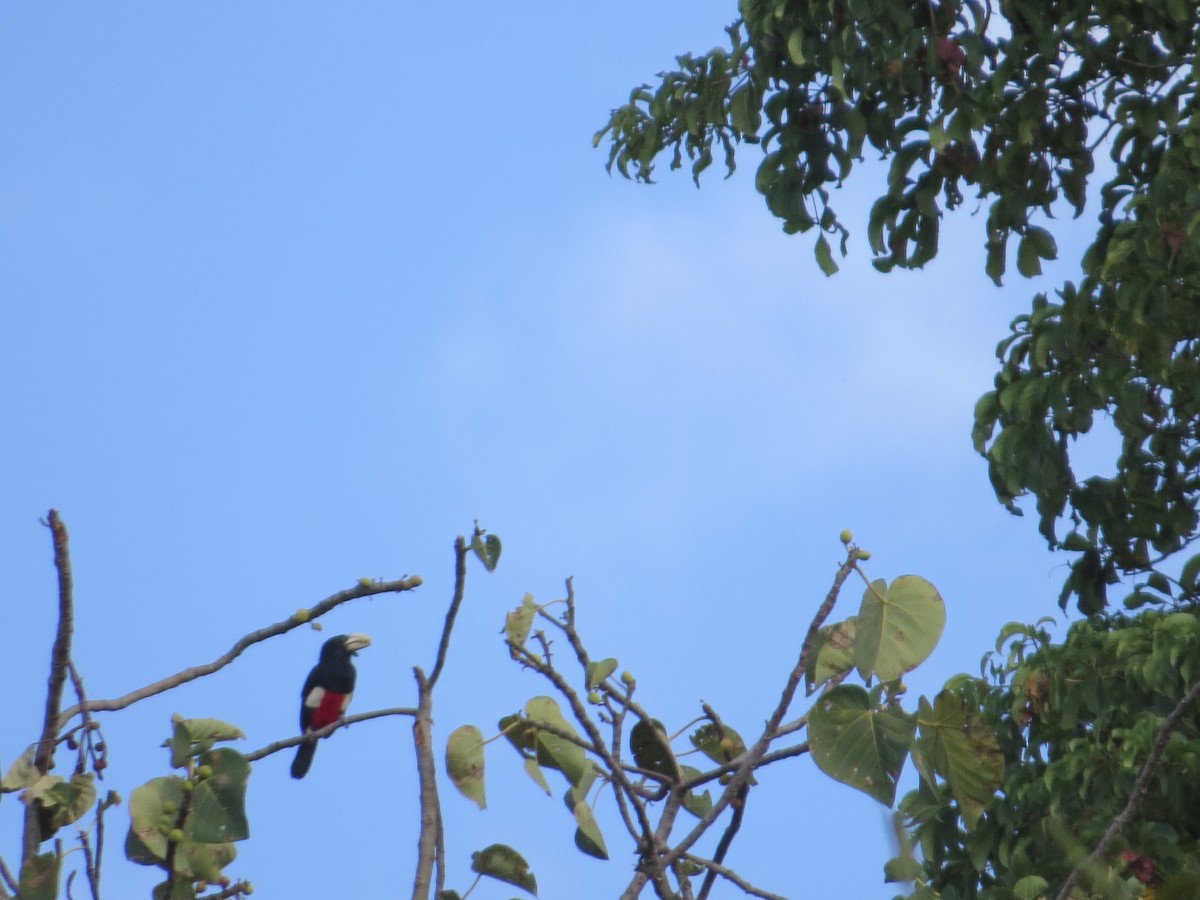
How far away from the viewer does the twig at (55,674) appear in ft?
5.09

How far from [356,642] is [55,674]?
5.39 m

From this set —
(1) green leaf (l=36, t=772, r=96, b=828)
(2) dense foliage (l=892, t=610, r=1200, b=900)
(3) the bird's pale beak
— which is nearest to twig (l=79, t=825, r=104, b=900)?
(1) green leaf (l=36, t=772, r=96, b=828)

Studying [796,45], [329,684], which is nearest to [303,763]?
[329,684]

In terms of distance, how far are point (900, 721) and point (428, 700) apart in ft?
1.77

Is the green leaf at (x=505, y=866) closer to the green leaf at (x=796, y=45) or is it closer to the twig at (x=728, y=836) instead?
the twig at (x=728, y=836)

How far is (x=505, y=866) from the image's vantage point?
171cm

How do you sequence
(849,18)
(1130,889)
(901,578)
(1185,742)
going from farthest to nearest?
1. (849,18)
2. (1185,742)
3. (901,578)
4. (1130,889)

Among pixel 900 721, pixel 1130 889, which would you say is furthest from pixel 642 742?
pixel 1130 889

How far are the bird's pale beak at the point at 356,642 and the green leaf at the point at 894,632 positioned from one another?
554cm

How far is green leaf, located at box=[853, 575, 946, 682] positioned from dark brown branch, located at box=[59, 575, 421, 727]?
1.78 feet

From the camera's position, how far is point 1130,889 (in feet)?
4.79

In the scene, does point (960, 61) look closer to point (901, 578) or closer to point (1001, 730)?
point (1001, 730)

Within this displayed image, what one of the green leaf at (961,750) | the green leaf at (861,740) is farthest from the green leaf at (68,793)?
the green leaf at (961,750)

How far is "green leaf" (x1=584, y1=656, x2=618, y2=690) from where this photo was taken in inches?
67.4
